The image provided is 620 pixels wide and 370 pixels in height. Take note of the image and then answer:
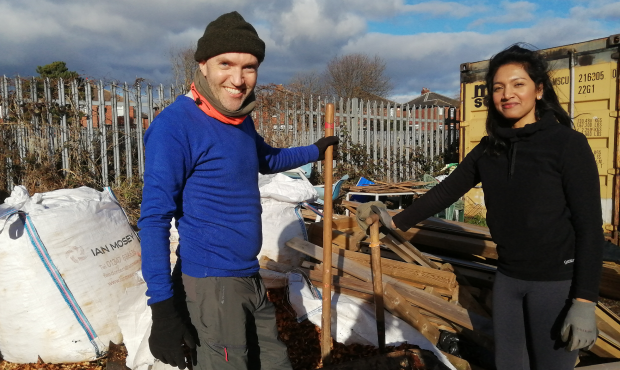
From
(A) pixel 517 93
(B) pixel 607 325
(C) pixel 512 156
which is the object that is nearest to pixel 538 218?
(C) pixel 512 156

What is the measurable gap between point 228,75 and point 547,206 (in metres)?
1.39

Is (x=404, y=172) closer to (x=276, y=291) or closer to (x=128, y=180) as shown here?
(x=128, y=180)

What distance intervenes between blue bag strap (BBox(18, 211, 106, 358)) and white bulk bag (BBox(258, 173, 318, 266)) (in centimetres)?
129

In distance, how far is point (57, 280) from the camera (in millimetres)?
2590

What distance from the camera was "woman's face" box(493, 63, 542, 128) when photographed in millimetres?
1841

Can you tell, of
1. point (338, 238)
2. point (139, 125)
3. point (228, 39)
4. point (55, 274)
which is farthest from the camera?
point (139, 125)

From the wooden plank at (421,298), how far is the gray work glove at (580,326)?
1098mm

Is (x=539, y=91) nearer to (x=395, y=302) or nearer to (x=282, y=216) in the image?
(x=395, y=302)

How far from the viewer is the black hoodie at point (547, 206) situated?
5.44 ft

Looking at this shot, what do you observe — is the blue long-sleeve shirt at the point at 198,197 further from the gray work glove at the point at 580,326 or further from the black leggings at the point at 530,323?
the gray work glove at the point at 580,326

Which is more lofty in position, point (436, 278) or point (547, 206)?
point (547, 206)

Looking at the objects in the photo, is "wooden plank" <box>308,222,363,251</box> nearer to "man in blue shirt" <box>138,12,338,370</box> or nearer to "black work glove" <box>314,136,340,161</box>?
"black work glove" <box>314,136,340,161</box>

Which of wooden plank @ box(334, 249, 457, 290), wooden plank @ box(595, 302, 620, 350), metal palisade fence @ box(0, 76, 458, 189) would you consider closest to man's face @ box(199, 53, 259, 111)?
wooden plank @ box(334, 249, 457, 290)

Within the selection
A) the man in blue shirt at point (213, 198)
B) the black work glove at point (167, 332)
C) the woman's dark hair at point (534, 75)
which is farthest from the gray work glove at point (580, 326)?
the black work glove at point (167, 332)
